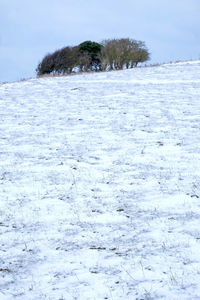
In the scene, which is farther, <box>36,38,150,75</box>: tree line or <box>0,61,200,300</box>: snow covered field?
<box>36,38,150,75</box>: tree line

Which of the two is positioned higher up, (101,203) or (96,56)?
(96,56)

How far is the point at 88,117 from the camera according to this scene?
30.0ft

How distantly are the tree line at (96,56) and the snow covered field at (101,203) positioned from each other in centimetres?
2616

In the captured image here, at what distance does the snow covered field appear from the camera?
10.5 feet

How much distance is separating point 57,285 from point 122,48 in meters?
33.6

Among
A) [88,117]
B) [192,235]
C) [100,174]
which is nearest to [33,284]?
[192,235]

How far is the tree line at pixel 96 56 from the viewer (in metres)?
34.9

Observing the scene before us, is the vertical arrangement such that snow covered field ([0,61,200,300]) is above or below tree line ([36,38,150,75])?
below

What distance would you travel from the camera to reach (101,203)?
476 cm

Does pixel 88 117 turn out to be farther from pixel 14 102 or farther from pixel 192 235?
pixel 192 235

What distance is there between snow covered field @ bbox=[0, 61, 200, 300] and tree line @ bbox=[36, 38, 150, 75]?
26.2 meters

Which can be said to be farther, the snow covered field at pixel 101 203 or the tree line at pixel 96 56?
the tree line at pixel 96 56

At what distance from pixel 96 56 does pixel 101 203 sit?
36.1 m

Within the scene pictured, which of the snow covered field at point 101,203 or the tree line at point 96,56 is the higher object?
the tree line at point 96,56
